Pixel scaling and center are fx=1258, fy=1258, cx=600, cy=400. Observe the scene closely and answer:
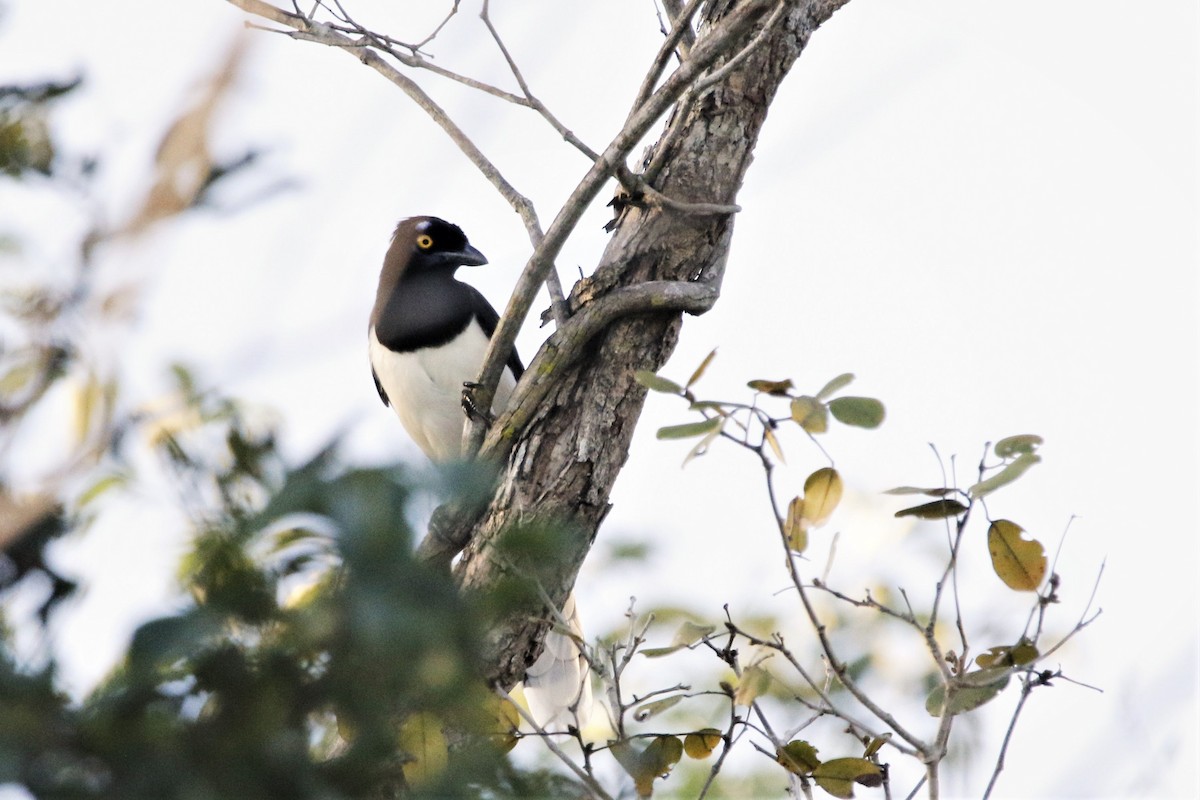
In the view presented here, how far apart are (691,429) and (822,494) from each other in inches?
15.1

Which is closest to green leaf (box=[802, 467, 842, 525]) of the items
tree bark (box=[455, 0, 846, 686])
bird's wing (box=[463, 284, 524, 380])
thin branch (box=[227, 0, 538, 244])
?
tree bark (box=[455, 0, 846, 686])

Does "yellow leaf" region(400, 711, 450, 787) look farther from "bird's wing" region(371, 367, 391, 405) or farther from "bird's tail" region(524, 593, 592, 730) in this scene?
"bird's wing" region(371, 367, 391, 405)

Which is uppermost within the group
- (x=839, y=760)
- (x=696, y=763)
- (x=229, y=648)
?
(x=696, y=763)

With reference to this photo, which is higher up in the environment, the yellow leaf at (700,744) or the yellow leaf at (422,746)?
the yellow leaf at (700,744)

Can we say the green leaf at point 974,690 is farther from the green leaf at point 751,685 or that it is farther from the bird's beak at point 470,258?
the bird's beak at point 470,258

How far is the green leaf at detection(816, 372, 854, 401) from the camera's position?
2.37 meters

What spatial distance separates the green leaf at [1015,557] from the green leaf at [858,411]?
425 mm

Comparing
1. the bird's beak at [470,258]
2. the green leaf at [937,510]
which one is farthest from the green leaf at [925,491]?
the bird's beak at [470,258]

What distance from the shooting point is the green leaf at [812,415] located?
2393 mm

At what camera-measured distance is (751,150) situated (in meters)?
3.46

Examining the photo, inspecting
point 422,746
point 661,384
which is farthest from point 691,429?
point 422,746

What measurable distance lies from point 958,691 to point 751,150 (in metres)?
1.61

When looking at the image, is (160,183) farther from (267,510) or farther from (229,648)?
(229,648)

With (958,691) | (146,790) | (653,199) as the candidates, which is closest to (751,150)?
(653,199)
